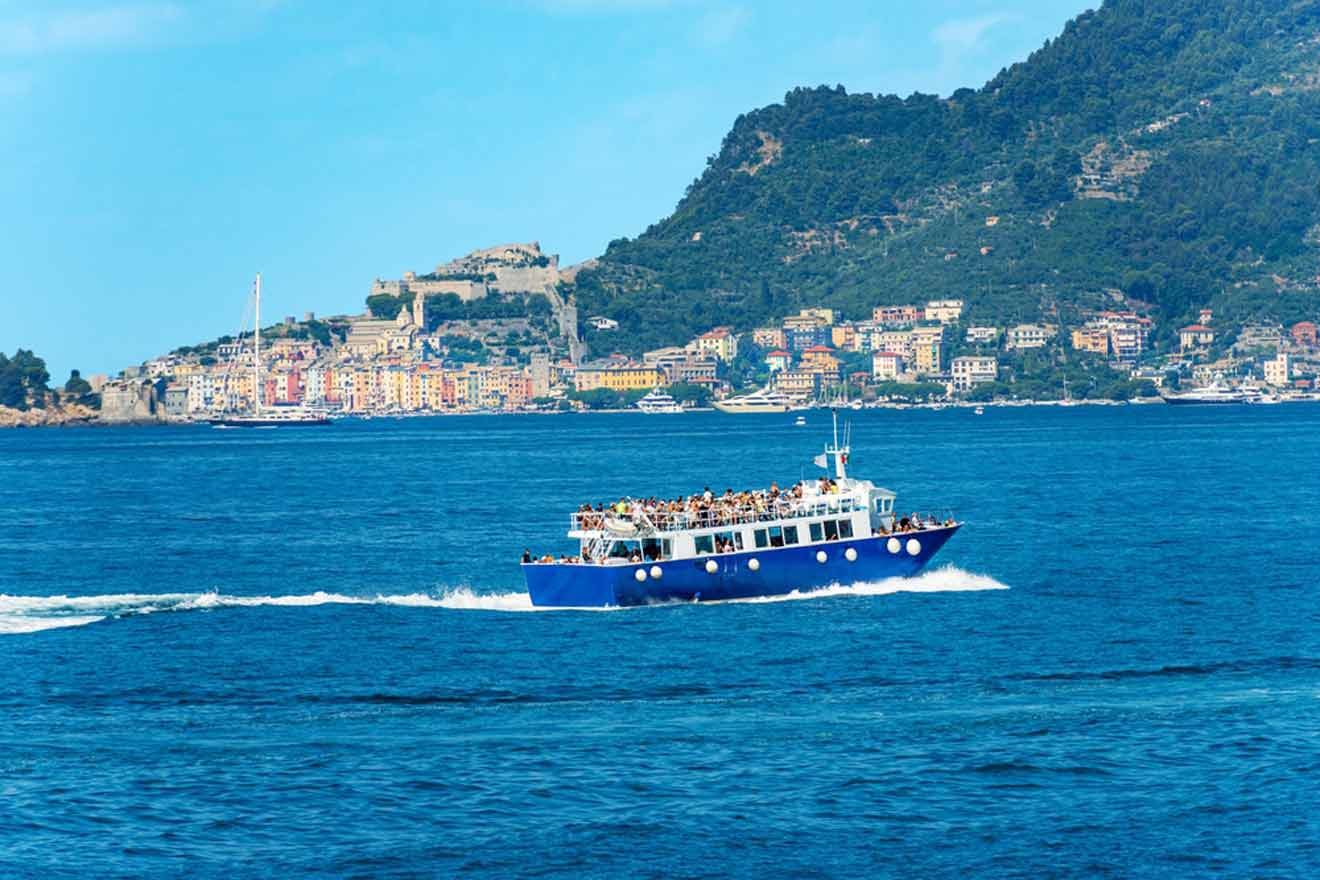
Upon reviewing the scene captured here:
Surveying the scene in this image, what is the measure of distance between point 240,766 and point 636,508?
22.8 m

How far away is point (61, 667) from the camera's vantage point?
52375 mm

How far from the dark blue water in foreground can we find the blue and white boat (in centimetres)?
110

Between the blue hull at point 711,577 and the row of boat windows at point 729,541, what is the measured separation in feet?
1.26

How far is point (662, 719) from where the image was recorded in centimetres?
4503

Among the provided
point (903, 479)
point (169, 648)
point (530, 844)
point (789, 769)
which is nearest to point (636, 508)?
point (169, 648)

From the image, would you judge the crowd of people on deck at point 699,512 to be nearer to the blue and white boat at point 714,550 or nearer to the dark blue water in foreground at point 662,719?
the blue and white boat at point 714,550

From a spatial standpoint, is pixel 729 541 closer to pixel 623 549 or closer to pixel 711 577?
pixel 711 577

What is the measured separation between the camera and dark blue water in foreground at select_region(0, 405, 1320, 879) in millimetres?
35625

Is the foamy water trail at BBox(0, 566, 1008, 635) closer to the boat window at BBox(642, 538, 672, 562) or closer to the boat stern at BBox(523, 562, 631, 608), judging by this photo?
the boat stern at BBox(523, 562, 631, 608)

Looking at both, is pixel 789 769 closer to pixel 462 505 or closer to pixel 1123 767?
pixel 1123 767

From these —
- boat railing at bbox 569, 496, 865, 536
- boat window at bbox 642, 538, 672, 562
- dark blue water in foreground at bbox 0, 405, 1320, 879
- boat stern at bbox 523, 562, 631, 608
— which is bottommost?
dark blue water in foreground at bbox 0, 405, 1320, 879

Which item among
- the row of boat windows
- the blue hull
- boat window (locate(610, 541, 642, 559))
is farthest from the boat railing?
the blue hull

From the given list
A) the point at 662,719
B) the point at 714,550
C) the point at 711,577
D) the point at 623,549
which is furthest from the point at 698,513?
the point at 662,719

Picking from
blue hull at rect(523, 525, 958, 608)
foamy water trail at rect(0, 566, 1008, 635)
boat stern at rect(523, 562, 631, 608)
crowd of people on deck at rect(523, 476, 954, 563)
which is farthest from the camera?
foamy water trail at rect(0, 566, 1008, 635)
